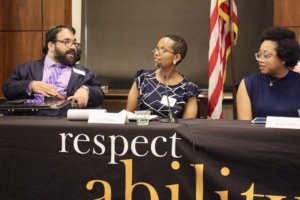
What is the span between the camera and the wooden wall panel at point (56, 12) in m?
4.52

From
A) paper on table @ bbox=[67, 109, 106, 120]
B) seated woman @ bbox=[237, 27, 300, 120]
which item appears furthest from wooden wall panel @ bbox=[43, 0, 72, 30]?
paper on table @ bbox=[67, 109, 106, 120]

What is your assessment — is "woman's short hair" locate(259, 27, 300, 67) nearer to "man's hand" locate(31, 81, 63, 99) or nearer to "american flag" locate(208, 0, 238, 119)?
"american flag" locate(208, 0, 238, 119)

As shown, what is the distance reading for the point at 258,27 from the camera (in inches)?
176

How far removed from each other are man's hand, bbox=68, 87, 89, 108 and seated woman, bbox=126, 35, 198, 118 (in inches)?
16.6

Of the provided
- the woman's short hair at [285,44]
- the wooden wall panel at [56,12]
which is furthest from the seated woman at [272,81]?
the wooden wall panel at [56,12]

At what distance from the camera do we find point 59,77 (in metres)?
3.02

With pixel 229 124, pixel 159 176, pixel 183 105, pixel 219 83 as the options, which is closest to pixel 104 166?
pixel 159 176

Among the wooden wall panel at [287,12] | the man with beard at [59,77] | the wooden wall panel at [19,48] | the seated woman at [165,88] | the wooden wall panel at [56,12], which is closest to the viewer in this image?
the man with beard at [59,77]

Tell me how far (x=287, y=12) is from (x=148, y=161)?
2.92 m

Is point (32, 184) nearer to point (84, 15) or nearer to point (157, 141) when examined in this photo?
point (157, 141)

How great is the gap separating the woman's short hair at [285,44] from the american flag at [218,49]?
839mm

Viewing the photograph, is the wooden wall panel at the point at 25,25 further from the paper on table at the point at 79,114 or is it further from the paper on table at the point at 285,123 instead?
the paper on table at the point at 285,123

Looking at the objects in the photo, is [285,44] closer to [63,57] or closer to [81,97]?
[81,97]

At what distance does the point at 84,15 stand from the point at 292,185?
3568 millimetres
